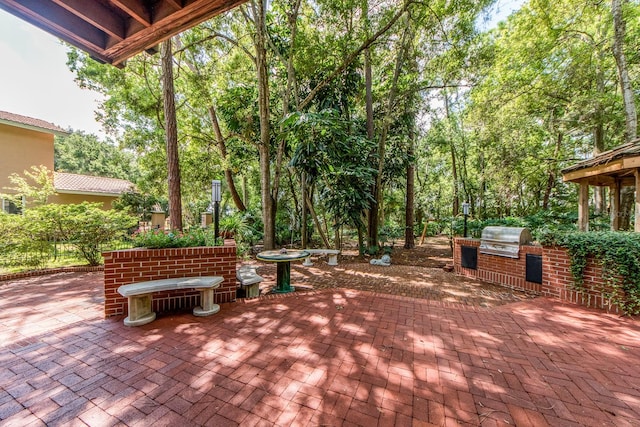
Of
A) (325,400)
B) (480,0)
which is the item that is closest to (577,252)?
(325,400)

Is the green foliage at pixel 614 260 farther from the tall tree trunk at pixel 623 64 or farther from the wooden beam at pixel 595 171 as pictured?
the tall tree trunk at pixel 623 64

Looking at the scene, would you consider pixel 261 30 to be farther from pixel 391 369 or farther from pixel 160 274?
pixel 391 369

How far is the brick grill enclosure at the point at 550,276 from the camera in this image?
3.75 meters

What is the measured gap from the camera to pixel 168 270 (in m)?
3.51

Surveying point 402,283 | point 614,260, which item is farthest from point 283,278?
point 614,260

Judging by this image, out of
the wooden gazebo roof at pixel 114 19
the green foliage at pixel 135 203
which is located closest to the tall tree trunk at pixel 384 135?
the wooden gazebo roof at pixel 114 19

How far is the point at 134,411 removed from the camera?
69.6 inches

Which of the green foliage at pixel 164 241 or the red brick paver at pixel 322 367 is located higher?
the green foliage at pixel 164 241

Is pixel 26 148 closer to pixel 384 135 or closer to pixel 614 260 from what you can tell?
pixel 384 135

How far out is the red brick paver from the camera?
69.3 inches

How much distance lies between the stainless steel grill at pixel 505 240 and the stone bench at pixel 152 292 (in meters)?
5.59

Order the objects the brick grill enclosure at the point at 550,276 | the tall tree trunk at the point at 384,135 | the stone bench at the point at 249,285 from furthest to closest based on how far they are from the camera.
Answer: the tall tree trunk at the point at 384,135 < the stone bench at the point at 249,285 < the brick grill enclosure at the point at 550,276

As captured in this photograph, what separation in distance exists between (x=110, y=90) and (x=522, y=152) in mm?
17031

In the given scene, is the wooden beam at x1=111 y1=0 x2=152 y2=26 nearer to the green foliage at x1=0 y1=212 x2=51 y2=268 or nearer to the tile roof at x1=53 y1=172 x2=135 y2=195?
the green foliage at x1=0 y1=212 x2=51 y2=268
